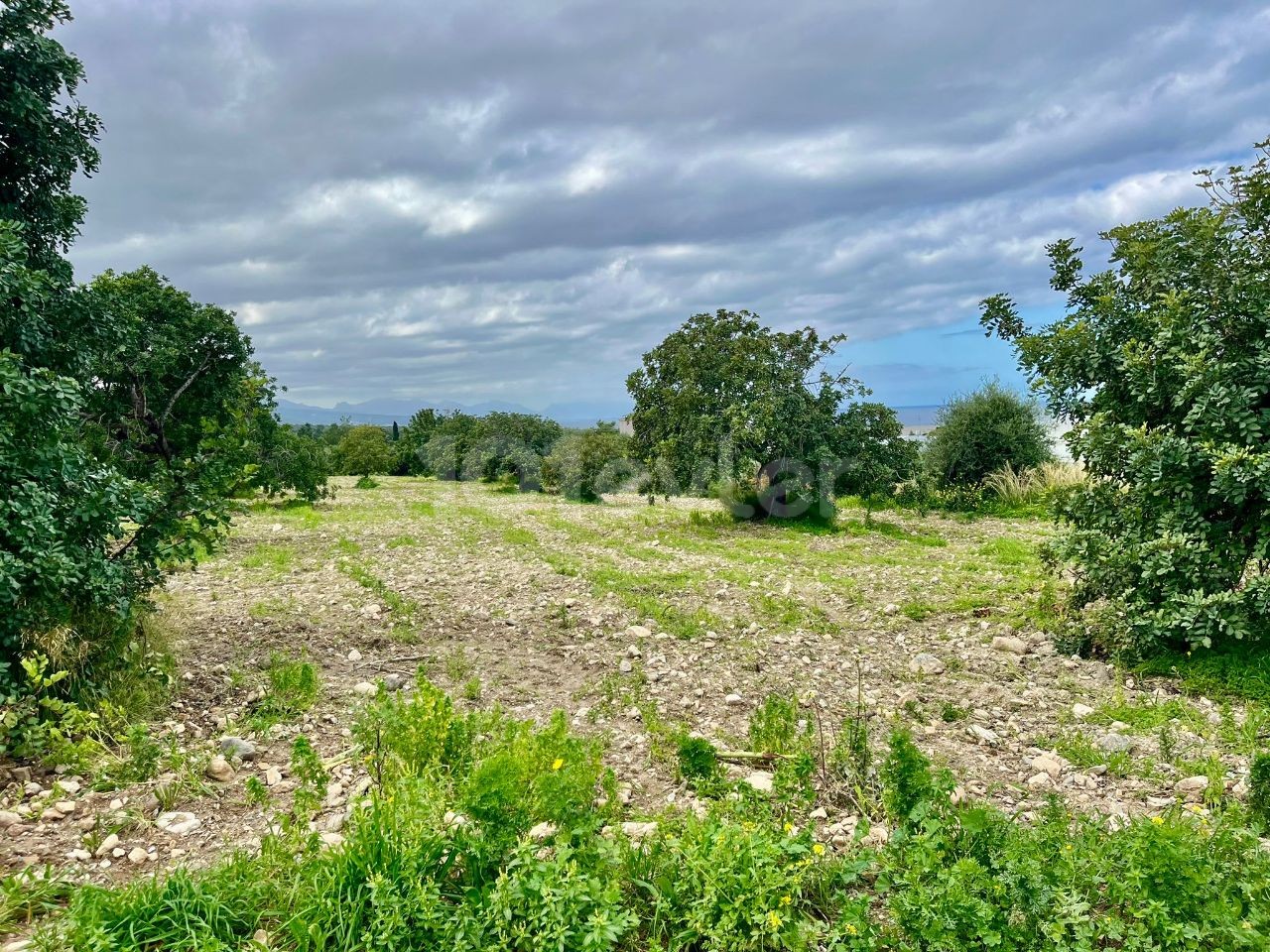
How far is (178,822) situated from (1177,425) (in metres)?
10.4

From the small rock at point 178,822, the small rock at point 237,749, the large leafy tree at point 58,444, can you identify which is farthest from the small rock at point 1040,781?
the large leafy tree at point 58,444

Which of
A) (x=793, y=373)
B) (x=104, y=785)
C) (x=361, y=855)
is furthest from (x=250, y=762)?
(x=793, y=373)

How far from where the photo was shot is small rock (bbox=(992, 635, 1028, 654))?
901cm

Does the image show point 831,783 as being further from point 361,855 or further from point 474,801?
point 361,855

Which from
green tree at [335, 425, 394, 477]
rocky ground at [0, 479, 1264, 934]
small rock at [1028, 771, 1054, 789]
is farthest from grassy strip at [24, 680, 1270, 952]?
green tree at [335, 425, 394, 477]

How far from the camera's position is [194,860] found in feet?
14.7

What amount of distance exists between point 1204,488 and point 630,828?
7.31 metres

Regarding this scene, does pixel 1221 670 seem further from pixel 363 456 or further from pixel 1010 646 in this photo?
pixel 363 456

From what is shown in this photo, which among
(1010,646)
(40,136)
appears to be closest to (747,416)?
(1010,646)

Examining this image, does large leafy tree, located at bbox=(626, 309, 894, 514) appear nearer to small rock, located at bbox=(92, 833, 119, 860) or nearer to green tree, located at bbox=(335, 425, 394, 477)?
small rock, located at bbox=(92, 833, 119, 860)

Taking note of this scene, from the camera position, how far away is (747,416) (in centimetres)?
2027

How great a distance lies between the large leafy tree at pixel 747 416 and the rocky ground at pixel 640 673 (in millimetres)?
3609

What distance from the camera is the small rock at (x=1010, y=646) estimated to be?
29.6 ft

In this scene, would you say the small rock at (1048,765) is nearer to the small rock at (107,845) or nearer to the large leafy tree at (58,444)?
the small rock at (107,845)
